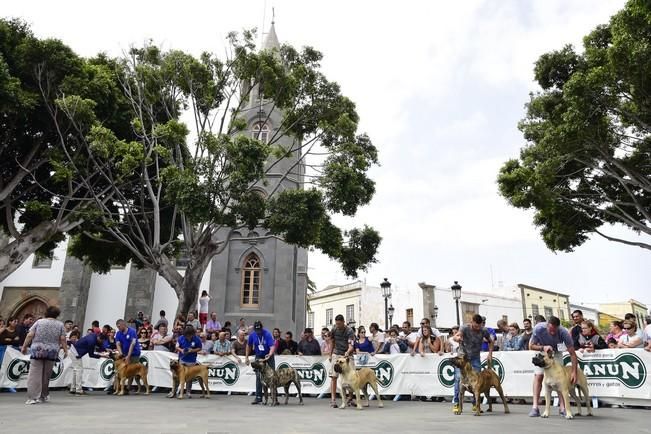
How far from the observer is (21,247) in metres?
17.5

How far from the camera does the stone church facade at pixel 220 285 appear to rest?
25.1 meters

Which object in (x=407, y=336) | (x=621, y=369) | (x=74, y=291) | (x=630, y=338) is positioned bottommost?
(x=621, y=369)

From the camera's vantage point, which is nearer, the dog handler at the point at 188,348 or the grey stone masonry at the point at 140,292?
the dog handler at the point at 188,348

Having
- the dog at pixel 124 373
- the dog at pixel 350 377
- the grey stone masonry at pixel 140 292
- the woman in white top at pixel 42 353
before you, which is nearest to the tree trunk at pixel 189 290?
the dog at pixel 124 373

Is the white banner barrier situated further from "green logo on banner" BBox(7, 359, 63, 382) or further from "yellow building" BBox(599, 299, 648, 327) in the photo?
"yellow building" BBox(599, 299, 648, 327)

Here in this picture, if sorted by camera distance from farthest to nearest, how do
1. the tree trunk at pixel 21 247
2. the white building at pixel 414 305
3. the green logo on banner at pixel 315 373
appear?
the white building at pixel 414 305 → the tree trunk at pixel 21 247 → the green logo on banner at pixel 315 373

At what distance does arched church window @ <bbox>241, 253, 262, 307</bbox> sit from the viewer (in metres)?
25.4

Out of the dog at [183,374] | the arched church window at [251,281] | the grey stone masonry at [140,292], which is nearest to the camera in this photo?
the dog at [183,374]

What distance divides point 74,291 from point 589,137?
25.8m

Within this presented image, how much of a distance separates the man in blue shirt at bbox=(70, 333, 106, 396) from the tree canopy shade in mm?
14068

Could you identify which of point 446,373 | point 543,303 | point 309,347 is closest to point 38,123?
point 309,347

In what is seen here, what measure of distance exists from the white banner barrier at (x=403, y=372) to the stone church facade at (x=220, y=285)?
10.7 metres

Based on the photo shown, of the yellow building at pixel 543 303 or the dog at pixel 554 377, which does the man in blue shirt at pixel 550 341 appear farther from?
the yellow building at pixel 543 303

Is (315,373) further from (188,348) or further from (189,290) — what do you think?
(189,290)
